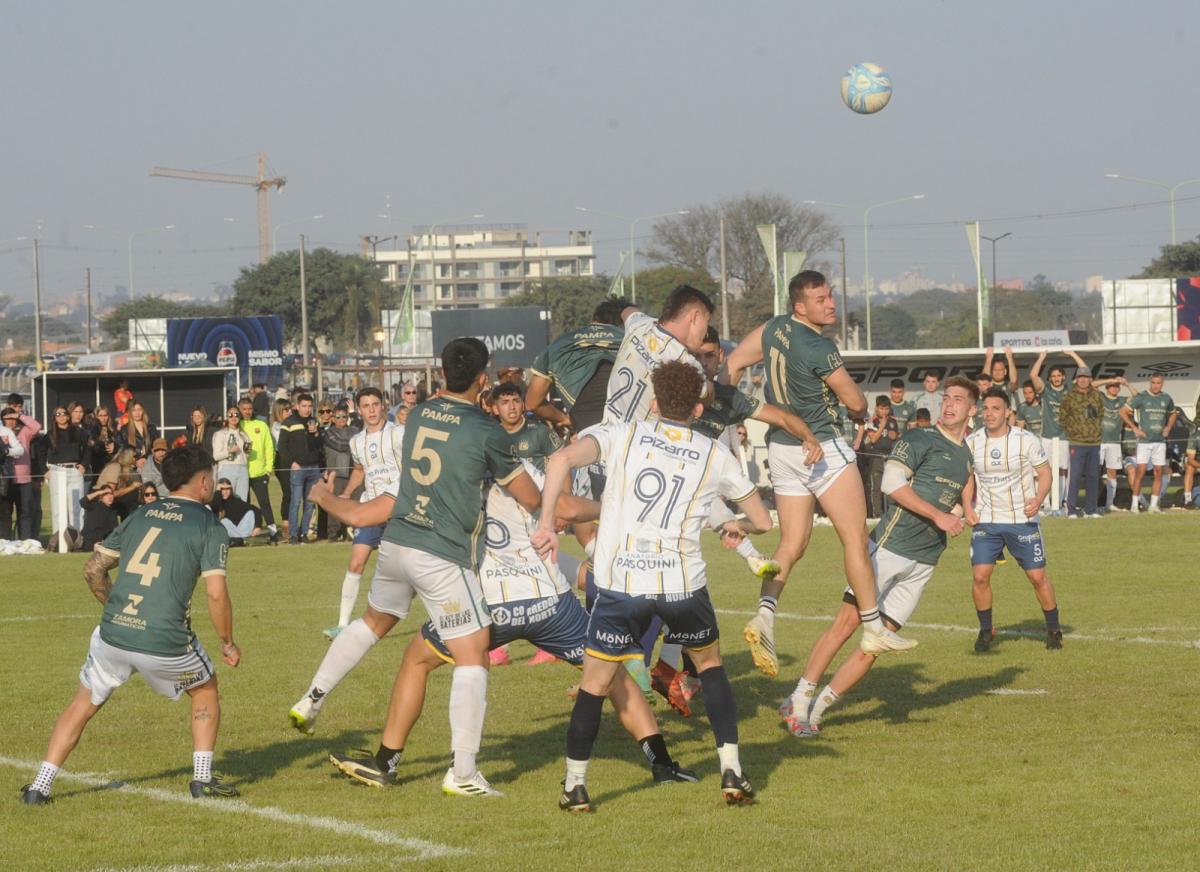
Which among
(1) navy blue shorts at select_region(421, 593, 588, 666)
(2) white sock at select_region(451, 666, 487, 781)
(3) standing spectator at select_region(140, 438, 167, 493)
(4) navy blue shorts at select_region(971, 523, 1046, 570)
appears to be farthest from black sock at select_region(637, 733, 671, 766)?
(3) standing spectator at select_region(140, 438, 167, 493)

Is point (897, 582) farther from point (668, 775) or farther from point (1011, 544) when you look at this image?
point (1011, 544)

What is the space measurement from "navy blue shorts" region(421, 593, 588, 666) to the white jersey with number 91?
0.79 metres

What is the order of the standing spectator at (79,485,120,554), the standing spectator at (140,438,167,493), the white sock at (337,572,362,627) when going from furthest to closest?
the standing spectator at (140,438,167,493)
the standing spectator at (79,485,120,554)
the white sock at (337,572,362,627)

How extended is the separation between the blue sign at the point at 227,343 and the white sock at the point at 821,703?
2124 inches

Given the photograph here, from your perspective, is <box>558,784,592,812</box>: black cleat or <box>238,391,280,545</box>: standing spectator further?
<box>238,391,280,545</box>: standing spectator

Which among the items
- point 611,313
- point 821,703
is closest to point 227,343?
point 611,313

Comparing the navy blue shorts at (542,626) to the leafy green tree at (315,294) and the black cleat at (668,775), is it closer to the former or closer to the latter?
the black cleat at (668,775)

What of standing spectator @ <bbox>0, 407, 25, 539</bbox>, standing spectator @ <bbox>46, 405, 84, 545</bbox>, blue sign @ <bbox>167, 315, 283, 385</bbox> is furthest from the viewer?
blue sign @ <bbox>167, 315, 283, 385</bbox>

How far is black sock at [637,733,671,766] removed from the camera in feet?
25.9

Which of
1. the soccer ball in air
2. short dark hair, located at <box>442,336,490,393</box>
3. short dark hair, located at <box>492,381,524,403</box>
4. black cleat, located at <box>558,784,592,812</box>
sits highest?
the soccer ball in air

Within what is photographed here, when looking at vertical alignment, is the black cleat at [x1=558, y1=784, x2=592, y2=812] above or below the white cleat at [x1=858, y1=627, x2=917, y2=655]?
below

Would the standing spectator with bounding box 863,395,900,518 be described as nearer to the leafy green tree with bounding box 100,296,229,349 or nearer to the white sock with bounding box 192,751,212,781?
the white sock with bounding box 192,751,212,781

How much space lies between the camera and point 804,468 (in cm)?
945

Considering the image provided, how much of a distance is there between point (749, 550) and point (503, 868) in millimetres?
2601
